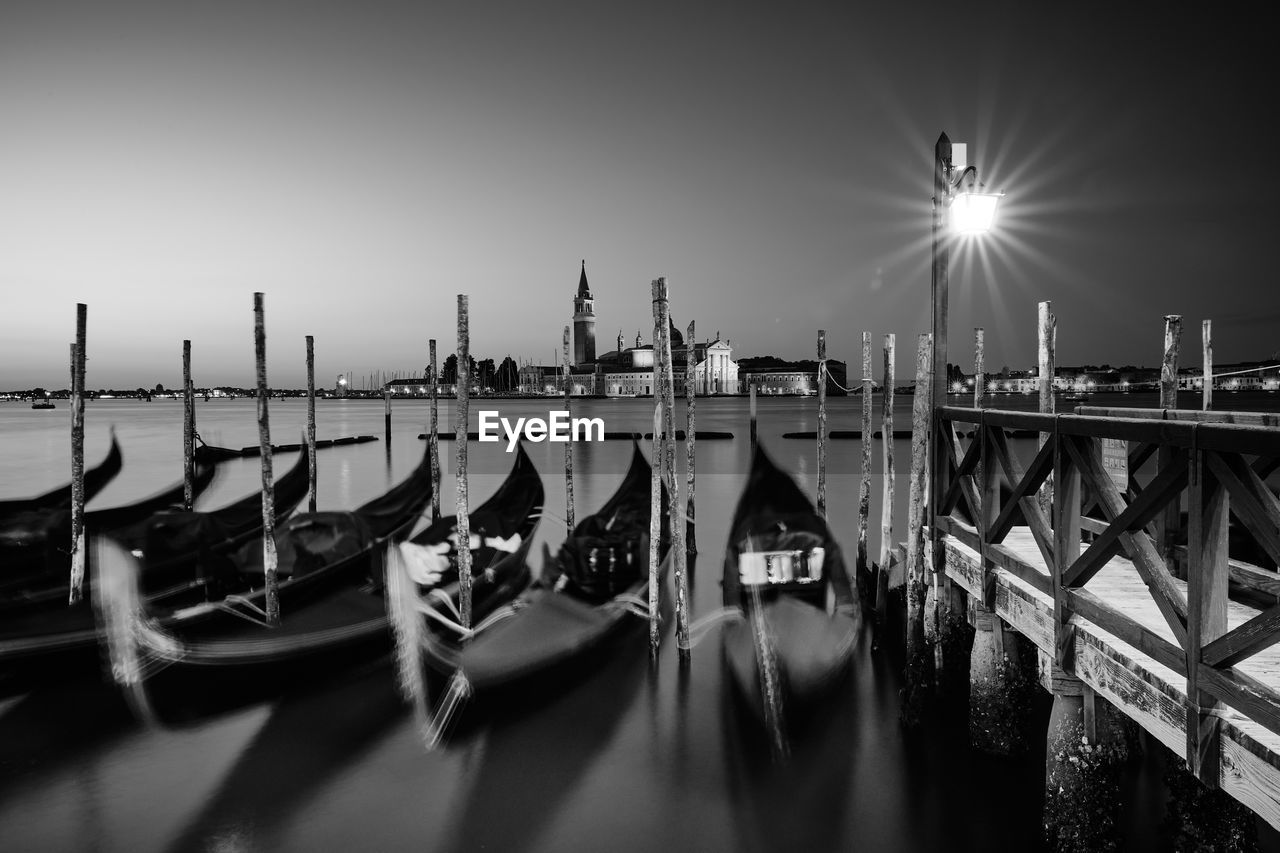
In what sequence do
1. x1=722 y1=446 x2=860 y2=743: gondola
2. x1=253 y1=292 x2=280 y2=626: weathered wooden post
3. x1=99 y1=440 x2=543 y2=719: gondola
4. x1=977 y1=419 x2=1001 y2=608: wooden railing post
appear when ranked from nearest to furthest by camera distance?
x1=977 y1=419 x2=1001 y2=608: wooden railing post, x1=99 y1=440 x2=543 y2=719: gondola, x1=722 y1=446 x2=860 y2=743: gondola, x1=253 y1=292 x2=280 y2=626: weathered wooden post

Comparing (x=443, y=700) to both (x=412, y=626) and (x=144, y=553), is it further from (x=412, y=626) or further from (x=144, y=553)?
(x=144, y=553)

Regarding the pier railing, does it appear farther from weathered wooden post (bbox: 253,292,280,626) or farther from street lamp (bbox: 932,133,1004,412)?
weathered wooden post (bbox: 253,292,280,626)

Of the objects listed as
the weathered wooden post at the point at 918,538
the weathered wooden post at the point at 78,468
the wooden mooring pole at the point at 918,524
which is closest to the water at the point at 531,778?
the weathered wooden post at the point at 918,538

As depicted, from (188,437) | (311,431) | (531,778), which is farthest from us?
(311,431)

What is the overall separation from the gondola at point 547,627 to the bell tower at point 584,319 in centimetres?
7098

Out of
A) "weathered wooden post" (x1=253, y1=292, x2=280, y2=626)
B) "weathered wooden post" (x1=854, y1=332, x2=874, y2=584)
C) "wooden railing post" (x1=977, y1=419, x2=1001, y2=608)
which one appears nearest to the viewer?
"wooden railing post" (x1=977, y1=419, x2=1001, y2=608)

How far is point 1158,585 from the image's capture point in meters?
1.82

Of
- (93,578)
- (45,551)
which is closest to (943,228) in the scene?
(93,578)

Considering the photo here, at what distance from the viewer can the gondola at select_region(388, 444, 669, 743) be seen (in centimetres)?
433

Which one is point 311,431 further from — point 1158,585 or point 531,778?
point 1158,585

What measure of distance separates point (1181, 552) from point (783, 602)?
2659 millimetres

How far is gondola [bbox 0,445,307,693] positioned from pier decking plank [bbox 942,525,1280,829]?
202 inches

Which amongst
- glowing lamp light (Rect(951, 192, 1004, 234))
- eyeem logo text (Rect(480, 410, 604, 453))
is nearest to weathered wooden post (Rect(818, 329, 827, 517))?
glowing lamp light (Rect(951, 192, 1004, 234))

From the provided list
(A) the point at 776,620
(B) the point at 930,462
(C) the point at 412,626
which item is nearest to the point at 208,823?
(C) the point at 412,626
